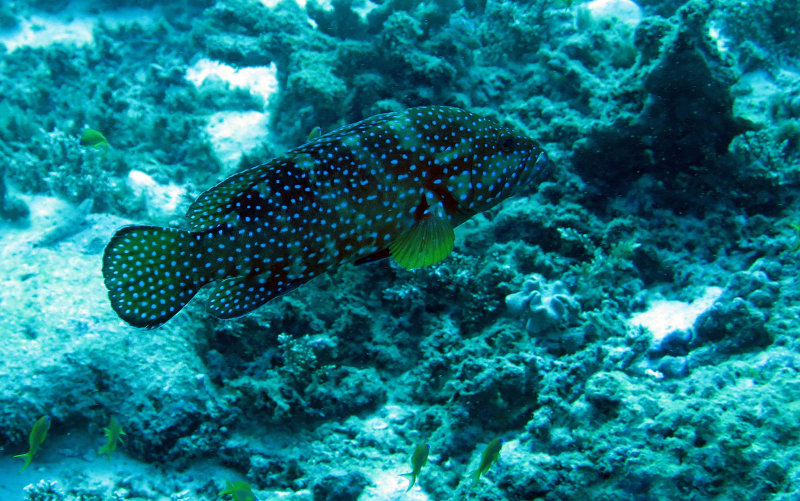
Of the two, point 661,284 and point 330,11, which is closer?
point 661,284

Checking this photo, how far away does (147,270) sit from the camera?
2.77 m

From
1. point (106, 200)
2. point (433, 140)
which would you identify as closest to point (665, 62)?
point (433, 140)

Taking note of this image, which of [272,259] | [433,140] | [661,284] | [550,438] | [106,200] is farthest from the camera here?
[106,200]

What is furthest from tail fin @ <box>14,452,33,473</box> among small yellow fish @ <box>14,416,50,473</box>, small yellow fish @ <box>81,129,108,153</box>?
small yellow fish @ <box>81,129,108,153</box>

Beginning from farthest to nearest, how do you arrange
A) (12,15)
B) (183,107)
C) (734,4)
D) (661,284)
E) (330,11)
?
(12,15) < (330,11) < (183,107) < (734,4) < (661,284)

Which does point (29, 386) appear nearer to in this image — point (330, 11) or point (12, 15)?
point (330, 11)

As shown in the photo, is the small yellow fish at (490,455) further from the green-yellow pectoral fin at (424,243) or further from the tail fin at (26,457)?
the tail fin at (26,457)

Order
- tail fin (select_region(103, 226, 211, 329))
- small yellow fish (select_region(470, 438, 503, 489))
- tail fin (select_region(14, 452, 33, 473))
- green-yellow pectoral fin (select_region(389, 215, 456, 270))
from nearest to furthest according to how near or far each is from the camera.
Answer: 1. tail fin (select_region(103, 226, 211, 329))
2. green-yellow pectoral fin (select_region(389, 215, 456, 270))
3. small yellow fish (select_region(470, 438, 503, 489))
4. tail fin (select_region(14, 452, 33, 473))

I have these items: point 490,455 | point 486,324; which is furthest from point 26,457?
point 486,324

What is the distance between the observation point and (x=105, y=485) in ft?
15.4

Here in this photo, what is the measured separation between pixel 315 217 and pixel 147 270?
111 cm

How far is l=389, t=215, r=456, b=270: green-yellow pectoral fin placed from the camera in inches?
116

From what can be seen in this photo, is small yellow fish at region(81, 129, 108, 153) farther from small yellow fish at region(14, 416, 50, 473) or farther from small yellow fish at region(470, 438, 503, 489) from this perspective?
small yellow fish at region(470, 438, 503, 489)

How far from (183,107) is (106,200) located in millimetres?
3934
